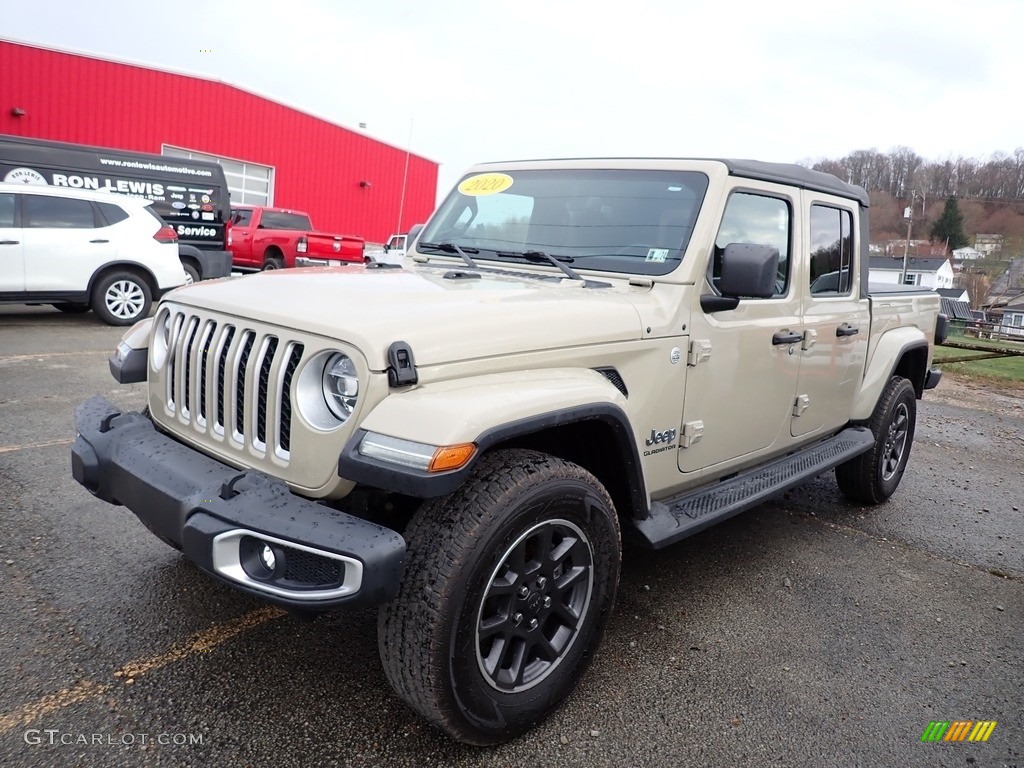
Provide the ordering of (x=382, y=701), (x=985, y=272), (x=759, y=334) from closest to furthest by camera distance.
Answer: (x=382, y=701) → (x=759, y=334) → (x=985, y=272)

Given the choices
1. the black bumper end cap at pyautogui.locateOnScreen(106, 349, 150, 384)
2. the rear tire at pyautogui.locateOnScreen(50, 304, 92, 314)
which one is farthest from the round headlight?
the rear tire at pyautogui.locateOnScreen(50, 304, 92, 314)

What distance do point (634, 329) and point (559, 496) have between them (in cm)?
77

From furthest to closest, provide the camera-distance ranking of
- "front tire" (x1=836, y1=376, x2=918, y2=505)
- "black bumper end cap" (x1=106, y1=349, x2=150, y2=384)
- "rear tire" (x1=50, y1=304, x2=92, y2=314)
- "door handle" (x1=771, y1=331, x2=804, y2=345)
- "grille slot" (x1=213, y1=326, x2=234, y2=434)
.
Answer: "rear tire" (x1=50, y1=304, x2=92, y2=314) < "front tire" (x1=836, y1=376, x2=918, y2=505) < "door handle" (x1=771, y1=331, x2=804, y2=345) < "black bumper end cap" (x1=106, y1=349, x2=150, y2=384) < "grille slot" (x1=213, y1=326, x2=234, y2=434)

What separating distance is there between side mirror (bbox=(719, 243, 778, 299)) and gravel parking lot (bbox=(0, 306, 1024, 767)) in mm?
1410

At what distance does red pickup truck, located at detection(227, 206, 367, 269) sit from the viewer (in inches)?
660

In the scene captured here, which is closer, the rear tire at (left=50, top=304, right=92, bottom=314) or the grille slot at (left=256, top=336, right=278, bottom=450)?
the grille slot at (left=256, top=336, right=278, bottom=450)

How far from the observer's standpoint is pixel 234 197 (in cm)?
2286

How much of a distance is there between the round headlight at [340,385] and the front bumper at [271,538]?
0.27 meters

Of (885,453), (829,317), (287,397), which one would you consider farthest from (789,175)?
(287,397)

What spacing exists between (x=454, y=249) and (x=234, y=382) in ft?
5.09

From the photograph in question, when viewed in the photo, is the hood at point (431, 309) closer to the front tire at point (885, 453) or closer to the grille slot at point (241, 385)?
the grille slot at point (241, 385)

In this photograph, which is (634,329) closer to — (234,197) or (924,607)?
(924,607)

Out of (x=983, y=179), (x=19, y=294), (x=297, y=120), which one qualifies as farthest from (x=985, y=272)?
(x=19, y=294)

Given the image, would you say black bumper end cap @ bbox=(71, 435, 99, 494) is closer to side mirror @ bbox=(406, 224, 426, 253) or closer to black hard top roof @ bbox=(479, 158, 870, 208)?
side mirror @ bbox=(406, 224, 426, 253)
